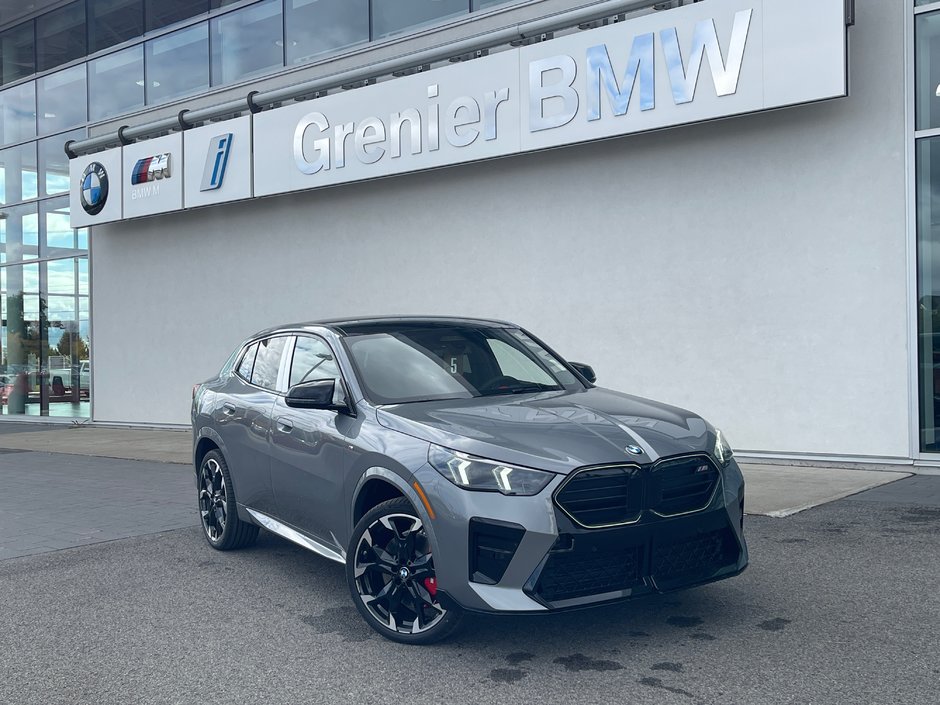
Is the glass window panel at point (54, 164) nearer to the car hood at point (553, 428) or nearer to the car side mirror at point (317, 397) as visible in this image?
the car side mirror at point (317, 397)

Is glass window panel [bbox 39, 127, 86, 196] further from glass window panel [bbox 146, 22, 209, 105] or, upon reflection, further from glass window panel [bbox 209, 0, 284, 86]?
glass window panel [bbox 209, 0, 284, 86]

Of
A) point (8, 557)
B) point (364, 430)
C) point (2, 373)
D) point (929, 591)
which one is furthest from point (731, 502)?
point (2, 373)

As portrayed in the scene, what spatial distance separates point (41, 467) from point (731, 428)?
9130mm

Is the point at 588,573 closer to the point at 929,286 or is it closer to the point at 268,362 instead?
the point at 268,362

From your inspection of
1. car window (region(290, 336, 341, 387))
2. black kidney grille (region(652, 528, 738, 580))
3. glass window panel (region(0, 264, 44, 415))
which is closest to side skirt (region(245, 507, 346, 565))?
car window (region(290, 336, 341, 387))

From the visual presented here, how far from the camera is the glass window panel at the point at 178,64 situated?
18.0 m

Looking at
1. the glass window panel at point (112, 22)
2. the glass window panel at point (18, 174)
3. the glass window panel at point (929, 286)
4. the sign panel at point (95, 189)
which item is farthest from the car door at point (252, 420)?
the glass window panel at point (18, 174)

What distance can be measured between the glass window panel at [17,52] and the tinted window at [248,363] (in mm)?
18055

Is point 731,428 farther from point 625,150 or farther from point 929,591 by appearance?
point 929,591

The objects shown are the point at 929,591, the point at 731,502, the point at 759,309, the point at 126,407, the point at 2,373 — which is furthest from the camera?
the point at 2,373

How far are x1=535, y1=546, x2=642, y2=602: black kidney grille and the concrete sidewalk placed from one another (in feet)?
12.5

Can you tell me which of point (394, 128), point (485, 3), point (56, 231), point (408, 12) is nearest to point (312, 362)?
point (394, 128)

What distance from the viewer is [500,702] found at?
3854 mm

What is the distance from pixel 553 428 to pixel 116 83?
59.0 ft
